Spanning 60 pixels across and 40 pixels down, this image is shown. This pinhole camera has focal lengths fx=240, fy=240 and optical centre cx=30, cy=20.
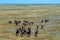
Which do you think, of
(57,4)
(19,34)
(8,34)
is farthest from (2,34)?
(57,4)

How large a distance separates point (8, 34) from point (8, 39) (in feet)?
1.47

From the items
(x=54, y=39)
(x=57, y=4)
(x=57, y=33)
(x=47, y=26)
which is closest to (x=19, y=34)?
(x=54, y=39)

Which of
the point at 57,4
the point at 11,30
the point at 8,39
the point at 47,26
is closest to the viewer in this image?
the point at 8,39

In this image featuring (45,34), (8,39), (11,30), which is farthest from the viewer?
(11,30)

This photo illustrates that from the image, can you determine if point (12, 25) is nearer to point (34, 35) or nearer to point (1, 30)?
point (1, 30)

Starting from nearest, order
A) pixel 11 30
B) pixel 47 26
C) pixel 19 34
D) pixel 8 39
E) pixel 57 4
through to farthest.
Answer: pixel 19 34 < pixel 8 39 < pixel 11 30 < pixel 47 26 < pixel 57 4

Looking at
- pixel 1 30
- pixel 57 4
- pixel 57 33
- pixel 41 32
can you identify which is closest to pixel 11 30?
pixel 1 30

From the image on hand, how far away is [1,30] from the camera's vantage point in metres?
5.55

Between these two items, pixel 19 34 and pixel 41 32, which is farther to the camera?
pixel 41 32

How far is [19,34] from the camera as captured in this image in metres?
4.36

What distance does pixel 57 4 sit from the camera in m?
13.1

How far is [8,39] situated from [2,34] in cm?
54

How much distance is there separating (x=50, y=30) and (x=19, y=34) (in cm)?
133

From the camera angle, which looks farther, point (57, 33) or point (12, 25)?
point (12, 25)
